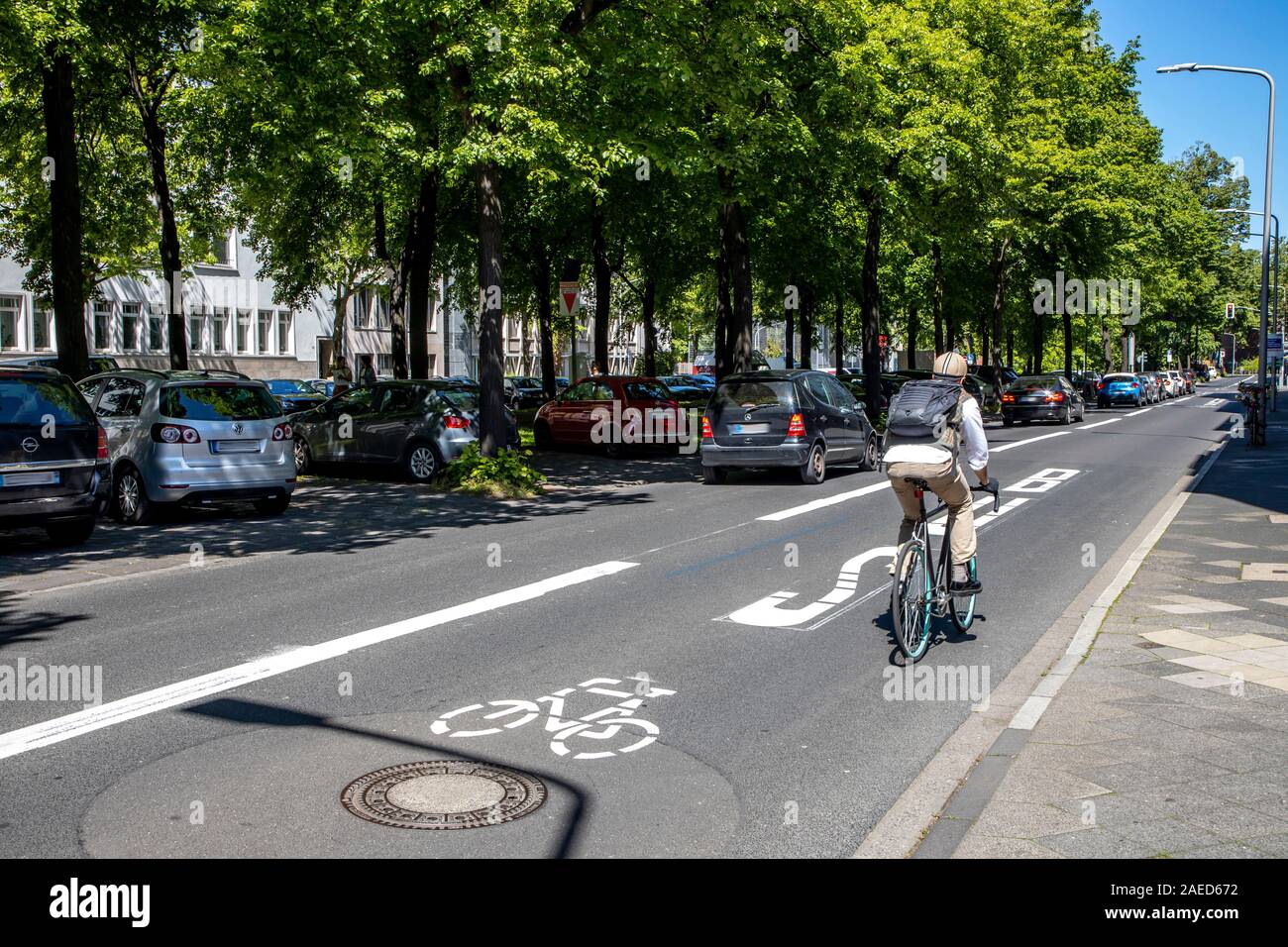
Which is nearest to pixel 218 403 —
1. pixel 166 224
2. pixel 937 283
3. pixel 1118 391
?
pixel 166 224

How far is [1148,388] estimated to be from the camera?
2499 inches

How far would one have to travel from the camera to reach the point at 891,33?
29750mm

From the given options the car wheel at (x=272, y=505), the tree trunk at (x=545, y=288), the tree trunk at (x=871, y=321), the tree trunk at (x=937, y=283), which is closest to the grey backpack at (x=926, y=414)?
the car wheel at (x=272, y=505)

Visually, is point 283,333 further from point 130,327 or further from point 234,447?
point 234,447

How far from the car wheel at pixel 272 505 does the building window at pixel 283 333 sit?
48.7 meters

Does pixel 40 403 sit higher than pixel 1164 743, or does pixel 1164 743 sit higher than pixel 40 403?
pixel 40 403

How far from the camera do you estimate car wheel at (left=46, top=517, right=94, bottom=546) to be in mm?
12336

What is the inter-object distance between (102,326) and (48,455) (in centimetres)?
4488

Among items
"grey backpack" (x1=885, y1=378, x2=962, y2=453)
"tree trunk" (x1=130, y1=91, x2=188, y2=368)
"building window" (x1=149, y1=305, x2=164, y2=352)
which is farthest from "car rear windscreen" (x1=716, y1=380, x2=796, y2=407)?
"building window" (x1=149, y1=305, x2=164, y2=352)

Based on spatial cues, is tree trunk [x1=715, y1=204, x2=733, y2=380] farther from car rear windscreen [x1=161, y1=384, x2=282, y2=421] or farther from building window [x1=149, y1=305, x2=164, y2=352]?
building window [x1=149, y1=305, x2=164, y2=352]

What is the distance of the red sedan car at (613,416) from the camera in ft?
83.0

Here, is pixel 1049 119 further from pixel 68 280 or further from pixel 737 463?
pixel 68 280

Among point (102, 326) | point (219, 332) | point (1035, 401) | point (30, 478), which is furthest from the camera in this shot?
point (219, 332)
